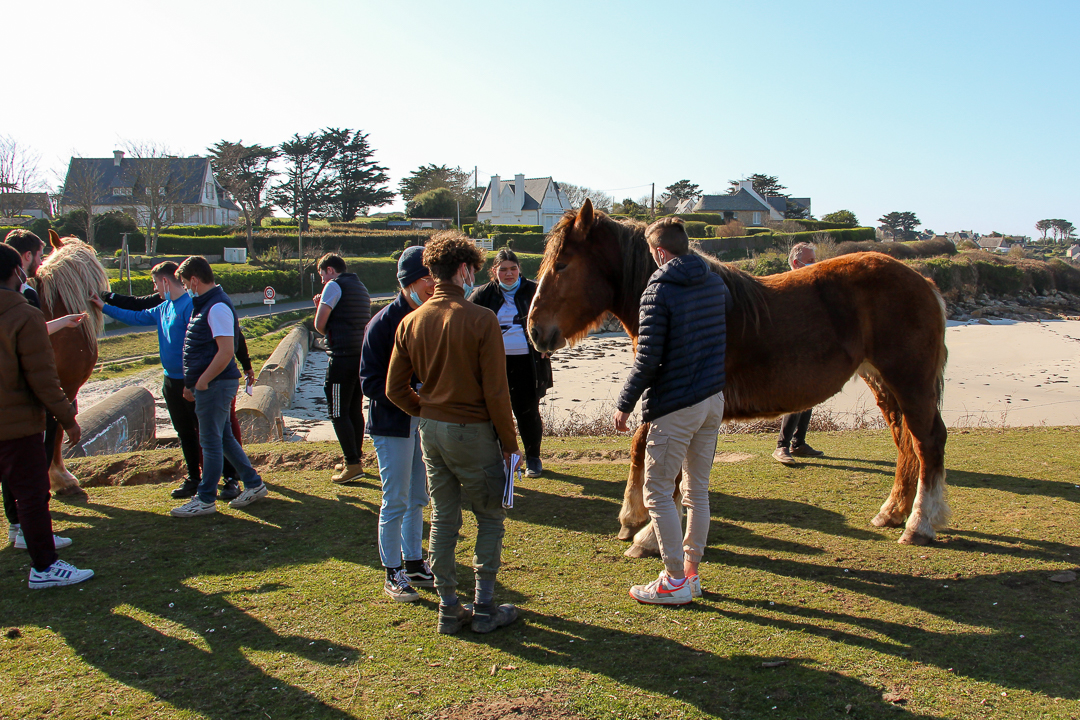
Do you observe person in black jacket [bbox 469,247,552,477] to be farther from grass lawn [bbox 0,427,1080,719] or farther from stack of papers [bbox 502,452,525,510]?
stack of papers [bbox 502,452,525,510]

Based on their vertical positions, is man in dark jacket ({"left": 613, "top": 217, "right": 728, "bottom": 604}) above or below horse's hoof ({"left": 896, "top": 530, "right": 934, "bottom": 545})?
above

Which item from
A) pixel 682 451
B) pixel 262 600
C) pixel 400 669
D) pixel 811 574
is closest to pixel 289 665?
pixel 400 669

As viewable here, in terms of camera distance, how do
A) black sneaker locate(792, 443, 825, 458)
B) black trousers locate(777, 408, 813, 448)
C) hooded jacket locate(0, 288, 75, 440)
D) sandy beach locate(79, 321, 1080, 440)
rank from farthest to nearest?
sandy beach locate(79, 321, 1080, 440) → black sneaker locate(792, 443, 825, 458) → black trousers locate(777, 408, 813, 448) → hooded jacket locate(0, 288, 75, 440)

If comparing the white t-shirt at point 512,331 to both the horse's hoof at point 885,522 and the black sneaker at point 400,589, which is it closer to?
the black sneaker at point 400,589

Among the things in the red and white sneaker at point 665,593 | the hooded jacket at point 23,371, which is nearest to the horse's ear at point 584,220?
the red and white sneaker at point 665,593

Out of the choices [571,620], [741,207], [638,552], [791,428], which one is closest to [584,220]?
[638,552]

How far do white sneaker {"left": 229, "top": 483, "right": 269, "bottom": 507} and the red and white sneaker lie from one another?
11.8 ft

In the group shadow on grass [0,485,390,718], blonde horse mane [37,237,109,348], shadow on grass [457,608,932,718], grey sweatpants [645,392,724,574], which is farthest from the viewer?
blonde horse mane [37,237,109,348]

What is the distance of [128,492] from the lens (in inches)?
246

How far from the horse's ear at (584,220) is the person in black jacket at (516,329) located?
1.56 metres

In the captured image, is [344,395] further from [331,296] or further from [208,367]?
[208,367]

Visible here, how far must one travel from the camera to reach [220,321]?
208 inches

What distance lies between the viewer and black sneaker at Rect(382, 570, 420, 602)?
3.98 meters

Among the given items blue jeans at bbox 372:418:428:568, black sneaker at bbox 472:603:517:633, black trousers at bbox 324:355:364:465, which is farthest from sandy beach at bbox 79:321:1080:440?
black sneaker at bbox 472:603:517:633
